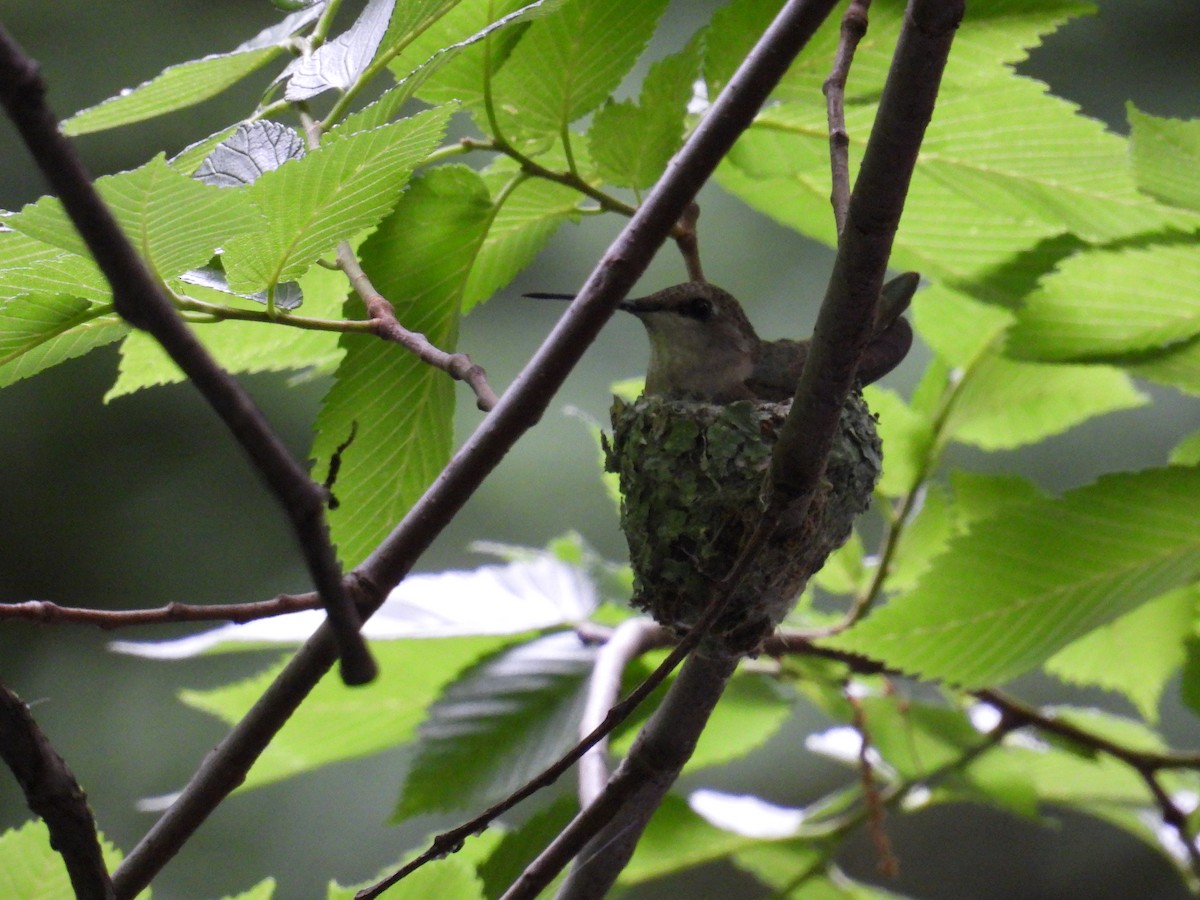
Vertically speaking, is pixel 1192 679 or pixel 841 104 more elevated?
pixel 841 104

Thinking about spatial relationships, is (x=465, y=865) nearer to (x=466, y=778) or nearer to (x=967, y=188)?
(x=466, y=778)

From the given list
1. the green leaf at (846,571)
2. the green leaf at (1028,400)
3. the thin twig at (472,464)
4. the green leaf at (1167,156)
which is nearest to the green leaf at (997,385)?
the green leaf at (1028,400)

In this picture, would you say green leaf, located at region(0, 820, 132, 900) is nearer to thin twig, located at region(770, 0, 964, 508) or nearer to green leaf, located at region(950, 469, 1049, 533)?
thin twig, located at region(770, 0, 964, 508)

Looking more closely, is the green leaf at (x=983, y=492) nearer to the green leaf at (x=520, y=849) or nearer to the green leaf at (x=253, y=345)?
the green leaf at (x=520, y=849)

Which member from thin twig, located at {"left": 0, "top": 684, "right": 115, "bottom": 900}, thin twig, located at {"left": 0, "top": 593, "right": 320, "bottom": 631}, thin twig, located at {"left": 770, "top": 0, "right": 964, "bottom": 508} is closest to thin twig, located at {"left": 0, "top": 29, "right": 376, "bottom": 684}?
thin twig, located at {"left": 0, "top": 593, "right": 320, "bottom": 631}

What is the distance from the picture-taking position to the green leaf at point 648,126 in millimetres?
1042

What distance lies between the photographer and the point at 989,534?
47.6 inches

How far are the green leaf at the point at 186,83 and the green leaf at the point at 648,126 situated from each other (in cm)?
28

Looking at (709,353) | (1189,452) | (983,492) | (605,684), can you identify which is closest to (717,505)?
(605,684)

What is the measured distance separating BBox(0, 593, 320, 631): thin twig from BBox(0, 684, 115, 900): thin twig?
0.08 meters

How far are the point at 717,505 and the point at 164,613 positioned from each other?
1.85 ft

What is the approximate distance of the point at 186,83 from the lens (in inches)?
37.7

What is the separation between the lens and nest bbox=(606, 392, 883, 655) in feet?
3.15

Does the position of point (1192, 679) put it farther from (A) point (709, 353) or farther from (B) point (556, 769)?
(B) point (556, 769)
